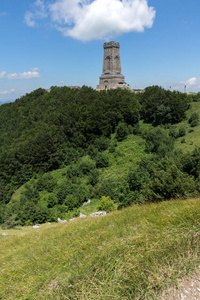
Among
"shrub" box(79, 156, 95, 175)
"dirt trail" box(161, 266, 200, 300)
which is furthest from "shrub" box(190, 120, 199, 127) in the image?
"dirt trail" box(161, 266, 200, 300)

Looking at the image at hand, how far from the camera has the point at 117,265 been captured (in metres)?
3.97

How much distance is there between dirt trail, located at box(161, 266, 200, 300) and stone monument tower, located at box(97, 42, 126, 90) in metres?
57.9

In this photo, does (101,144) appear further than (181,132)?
Yes

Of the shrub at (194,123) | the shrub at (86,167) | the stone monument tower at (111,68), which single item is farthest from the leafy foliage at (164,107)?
the shrub at (86,167)

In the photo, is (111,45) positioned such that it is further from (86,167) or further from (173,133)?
(86,167)

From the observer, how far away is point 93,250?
16.3 ft

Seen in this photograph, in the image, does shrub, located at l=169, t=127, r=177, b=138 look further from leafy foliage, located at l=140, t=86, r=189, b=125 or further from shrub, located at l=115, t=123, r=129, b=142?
shrub, located at l=115, t=123, r=129, b=142

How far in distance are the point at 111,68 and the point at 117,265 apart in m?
59.6

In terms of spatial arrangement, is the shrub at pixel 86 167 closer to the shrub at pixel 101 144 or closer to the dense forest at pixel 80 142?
the dense forest at pixel 80 142

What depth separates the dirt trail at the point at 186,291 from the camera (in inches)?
135

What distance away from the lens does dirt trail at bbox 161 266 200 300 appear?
3439 millimetres

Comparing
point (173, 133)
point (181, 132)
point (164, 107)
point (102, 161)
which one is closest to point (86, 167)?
point (102, 161)

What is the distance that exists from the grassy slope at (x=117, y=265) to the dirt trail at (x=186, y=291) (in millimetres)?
143

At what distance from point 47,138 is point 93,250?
36.0 metres
